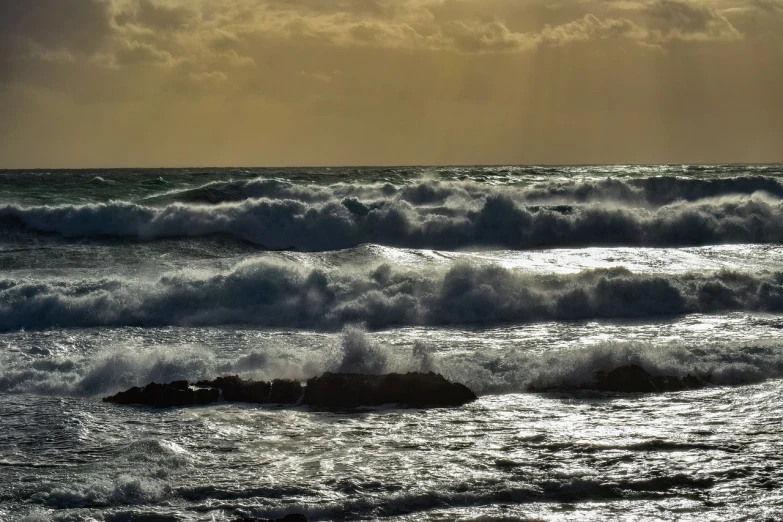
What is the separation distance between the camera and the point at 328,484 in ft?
A: 24.9

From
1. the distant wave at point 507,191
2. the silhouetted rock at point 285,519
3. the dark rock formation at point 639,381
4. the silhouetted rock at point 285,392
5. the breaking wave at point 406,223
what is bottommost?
the silhouetted rock at point 285,519

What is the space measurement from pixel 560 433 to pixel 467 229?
64.9 ft

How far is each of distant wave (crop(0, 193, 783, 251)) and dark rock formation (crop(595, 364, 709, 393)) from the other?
16208 mm

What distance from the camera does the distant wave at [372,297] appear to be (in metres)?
15.4

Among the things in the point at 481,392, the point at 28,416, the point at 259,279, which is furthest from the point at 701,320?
the point at 28,416

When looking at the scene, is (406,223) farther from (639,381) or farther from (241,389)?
(241,389)

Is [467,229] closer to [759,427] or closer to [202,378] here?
[202,378]

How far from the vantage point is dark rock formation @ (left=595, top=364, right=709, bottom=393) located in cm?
1064

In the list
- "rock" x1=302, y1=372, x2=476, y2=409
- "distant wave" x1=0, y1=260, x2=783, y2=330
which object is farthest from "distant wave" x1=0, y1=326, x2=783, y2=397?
"distant wave" x1=0, y1=260, x2=783, y2=330

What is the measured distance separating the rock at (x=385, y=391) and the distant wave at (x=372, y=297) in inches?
184

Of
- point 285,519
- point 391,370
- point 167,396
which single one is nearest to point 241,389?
point 167,396

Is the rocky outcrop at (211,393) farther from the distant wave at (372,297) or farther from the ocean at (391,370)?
the distant wave at (372,297)

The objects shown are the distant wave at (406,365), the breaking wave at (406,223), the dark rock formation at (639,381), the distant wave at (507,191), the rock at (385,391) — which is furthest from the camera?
the distant wave at (507,191)

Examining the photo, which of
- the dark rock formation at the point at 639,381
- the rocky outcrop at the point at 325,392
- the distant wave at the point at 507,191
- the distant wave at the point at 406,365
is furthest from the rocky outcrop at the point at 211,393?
the distant wave at the point at 507,191
